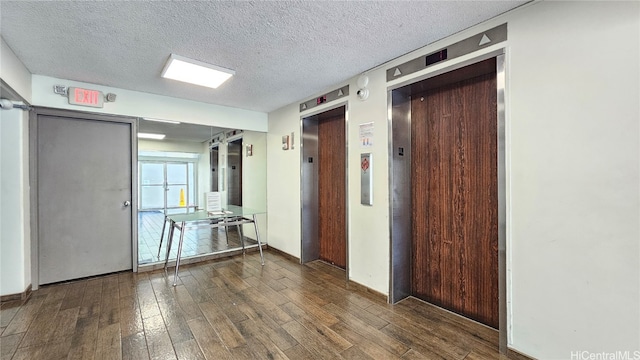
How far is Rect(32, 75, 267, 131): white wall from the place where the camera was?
3.05m

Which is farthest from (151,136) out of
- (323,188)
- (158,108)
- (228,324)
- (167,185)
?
(228,324)

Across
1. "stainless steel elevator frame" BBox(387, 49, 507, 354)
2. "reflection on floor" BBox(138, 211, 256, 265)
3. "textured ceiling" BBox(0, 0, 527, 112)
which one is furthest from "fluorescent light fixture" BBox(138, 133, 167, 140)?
"stainless steel elevator frame" BBox(387, 49, 507, 354)

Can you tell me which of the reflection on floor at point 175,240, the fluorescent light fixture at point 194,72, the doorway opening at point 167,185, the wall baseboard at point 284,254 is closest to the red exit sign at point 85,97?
the doorway opening at point 167,185

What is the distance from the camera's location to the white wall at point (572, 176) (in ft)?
4.87

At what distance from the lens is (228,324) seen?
2334 mm

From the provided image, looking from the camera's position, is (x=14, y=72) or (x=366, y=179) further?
(x=366, y=179)

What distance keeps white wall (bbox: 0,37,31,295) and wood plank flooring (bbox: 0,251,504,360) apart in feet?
0.90

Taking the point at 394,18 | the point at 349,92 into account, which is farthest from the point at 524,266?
the point at 349,92

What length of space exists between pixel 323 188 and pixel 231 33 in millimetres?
2479

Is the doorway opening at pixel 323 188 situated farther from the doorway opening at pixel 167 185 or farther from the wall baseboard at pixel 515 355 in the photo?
the wall baseboard at pixel 515 355

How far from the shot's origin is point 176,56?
2.49 m

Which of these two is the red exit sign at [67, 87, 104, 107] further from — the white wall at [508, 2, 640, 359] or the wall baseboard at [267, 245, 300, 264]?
the white wall at [508, 2, 640, 359]

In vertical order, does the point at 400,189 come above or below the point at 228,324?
above

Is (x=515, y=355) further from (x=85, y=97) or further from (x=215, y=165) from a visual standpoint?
(x=85, y=97)
